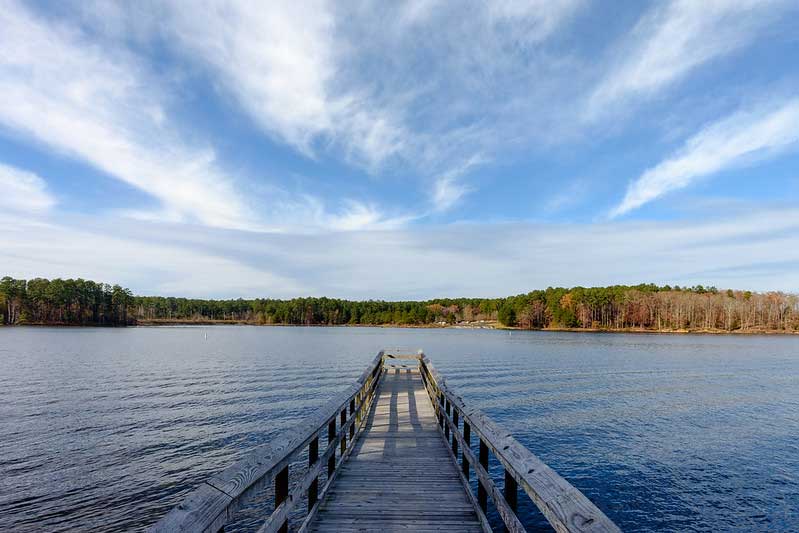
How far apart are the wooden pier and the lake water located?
6.33 ft

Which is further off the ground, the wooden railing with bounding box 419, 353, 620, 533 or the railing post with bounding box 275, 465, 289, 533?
the wooden railing with bounding box 419, 353, 620, 533

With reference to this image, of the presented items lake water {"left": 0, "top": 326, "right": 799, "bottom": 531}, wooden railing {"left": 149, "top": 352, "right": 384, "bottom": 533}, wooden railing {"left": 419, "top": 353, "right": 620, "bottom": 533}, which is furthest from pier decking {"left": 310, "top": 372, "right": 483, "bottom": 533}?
lake water {"left": 0, "top": 326, "right": 799, "bottom": 531}

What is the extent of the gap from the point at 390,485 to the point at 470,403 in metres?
1.62

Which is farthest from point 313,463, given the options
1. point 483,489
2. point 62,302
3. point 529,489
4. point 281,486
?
point 62,302

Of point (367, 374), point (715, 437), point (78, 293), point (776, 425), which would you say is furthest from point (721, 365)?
point (78, 293)

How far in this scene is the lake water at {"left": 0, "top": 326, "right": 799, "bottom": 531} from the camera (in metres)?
8.90

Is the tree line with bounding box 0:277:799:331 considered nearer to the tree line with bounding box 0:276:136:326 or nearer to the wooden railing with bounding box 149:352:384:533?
the tree line with bounding box 0:276:136:326

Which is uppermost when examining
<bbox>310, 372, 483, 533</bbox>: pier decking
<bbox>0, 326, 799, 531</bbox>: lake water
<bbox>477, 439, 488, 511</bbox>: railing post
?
<bbox>477, 439, 488, 511</bbox>: railing post

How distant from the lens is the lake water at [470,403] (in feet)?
29.2

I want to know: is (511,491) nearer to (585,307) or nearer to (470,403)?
(470,403)

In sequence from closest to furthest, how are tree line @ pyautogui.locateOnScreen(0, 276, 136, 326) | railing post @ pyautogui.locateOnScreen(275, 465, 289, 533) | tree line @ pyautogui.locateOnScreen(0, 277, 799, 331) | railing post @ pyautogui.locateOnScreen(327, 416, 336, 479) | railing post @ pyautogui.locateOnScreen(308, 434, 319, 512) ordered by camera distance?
railing post @ pyautogui.locateOnScreen(275, 465, 289, 533)
railing post @ pyautogui.locateOnScreen(308, 434, 319, 512)
railing post @ pyautogui.locateOnScreen(327, 416, 336, 479)
tree line @ pyautogui.locateOnScreen(0, 276, 136, 326)
tree line @ pyautogui.locateOnScreen(0, 277, 799, 331)

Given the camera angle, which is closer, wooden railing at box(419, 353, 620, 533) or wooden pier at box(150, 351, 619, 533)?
wooden railing at box(419, 353, 620, 533)

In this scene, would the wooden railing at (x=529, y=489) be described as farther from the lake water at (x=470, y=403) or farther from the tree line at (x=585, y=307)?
the tree line at (x=585, y=307)

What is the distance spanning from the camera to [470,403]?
6.36 metres
